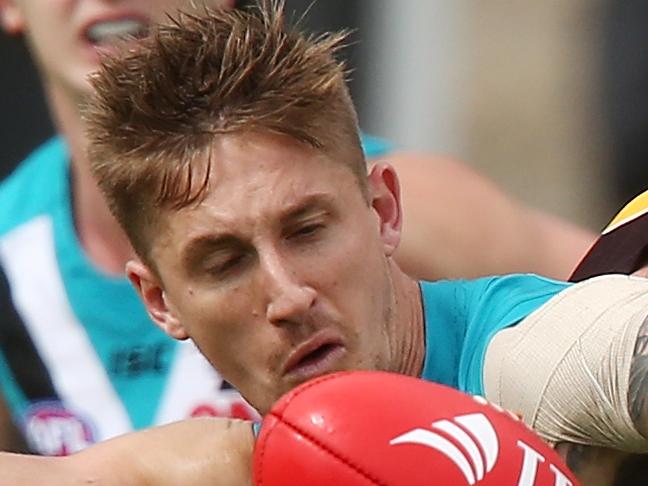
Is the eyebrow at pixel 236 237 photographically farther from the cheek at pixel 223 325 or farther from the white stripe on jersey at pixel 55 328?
the white stripe on jersey at pixel 55 328

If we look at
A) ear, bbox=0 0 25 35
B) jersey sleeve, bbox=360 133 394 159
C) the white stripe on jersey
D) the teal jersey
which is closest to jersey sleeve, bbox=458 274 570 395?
the teal jersey

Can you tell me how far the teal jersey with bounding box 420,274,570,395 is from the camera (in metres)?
1.45

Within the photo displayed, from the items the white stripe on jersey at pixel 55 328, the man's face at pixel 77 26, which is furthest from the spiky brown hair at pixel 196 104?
the white stripe on jersey at pixel 55 328

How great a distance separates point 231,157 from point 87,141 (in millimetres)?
190

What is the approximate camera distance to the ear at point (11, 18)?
2936 mm

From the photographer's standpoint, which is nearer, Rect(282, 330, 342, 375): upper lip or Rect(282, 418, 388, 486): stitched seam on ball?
Rect(282, 418, 388, 486): stitched seam on ball

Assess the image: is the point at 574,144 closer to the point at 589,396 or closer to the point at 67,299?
the point at 67,299

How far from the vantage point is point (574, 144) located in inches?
123

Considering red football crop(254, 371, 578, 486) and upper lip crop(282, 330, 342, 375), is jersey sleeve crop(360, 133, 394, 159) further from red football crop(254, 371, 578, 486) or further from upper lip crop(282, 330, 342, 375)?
red football crop(254, 371, 578, 486)

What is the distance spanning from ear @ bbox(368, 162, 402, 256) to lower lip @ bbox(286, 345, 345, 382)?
0.17 m

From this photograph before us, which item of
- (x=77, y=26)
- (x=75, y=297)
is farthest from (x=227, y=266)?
(x=75, y=297)

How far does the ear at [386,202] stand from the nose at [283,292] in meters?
0.17

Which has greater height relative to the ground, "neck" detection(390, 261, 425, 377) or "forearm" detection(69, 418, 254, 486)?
"neck" detection(390, 261, 425, 377)

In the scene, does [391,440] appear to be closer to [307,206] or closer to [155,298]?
[307,206]
